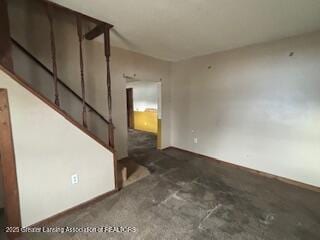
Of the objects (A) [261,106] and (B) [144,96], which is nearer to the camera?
(A) [261,106]

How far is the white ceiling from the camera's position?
72.0 inches

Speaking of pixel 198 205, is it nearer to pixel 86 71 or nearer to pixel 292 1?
pixel 292 1

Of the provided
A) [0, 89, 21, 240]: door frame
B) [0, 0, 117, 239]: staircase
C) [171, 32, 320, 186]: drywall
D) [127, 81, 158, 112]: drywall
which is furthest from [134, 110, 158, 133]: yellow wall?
[0, 89, 21, 240]: door frame

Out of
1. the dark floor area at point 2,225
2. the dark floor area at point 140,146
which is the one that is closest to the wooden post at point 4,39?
the dark floor area at point 2,225

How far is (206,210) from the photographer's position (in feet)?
6.77

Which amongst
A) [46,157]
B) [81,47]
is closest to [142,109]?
[81,47]

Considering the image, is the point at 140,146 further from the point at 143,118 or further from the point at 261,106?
the point at 261,106

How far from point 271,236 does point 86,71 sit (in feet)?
11.0

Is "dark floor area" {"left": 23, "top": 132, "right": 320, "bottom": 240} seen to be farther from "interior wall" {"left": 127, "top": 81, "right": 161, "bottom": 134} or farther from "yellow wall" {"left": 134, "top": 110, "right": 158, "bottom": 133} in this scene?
"interior wall" {"left": 127, "top": 81, "right": 161, "bottom": 134}

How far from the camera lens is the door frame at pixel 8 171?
1524 millimetres

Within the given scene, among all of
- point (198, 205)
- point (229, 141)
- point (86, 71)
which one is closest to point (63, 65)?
point (86, 71)

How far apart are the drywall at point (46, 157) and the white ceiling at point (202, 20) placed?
4.10 ft

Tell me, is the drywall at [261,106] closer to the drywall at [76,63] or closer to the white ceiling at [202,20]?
the white ceiling at [202,20]

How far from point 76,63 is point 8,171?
1823 millimetres
